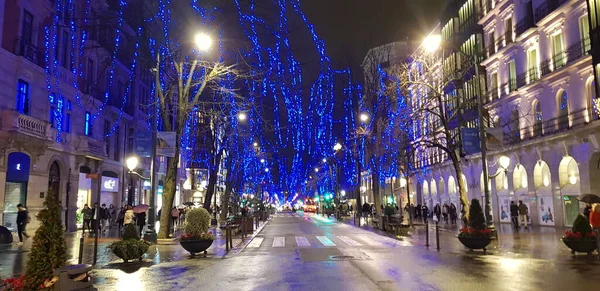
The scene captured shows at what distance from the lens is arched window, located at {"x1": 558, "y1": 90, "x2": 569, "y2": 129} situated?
29.9 meters

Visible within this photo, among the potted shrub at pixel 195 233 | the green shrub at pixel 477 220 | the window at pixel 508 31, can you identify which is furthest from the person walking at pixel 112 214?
the window at pixel 508 31

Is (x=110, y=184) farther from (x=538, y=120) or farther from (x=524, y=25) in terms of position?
(x=524, y=25)

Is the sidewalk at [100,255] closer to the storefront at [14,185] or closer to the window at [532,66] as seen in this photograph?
the storefront at [14,185]

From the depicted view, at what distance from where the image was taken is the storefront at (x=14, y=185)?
23.3m

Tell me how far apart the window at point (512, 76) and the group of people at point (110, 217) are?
27.8m

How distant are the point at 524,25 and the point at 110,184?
106ft

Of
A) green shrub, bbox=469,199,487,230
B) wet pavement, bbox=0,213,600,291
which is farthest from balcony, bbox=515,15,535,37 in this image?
green shrub, bbox=469,199,487,230

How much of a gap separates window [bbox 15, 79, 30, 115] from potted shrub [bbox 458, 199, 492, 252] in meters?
21.5

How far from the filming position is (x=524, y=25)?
34469mm

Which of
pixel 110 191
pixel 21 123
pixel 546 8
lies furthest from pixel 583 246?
pixel 110 191

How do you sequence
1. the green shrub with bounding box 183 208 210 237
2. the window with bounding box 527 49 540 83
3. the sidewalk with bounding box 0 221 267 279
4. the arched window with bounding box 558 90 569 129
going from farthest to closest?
1. the window with bounding box 527 49 540 83
2. the arched window with bounding box 558 90 569 129
3. the green shrub with bounding box 183 208 210 237
4. the sidewalk with bounding box 0 221 267 279

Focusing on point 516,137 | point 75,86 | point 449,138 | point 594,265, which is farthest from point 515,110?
point 75,86

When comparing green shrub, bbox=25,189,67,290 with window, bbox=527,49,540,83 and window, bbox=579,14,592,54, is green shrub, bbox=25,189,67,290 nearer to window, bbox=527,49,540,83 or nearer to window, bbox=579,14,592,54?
window, bbox=579,14,592,54

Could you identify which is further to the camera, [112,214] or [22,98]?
[112,214]
